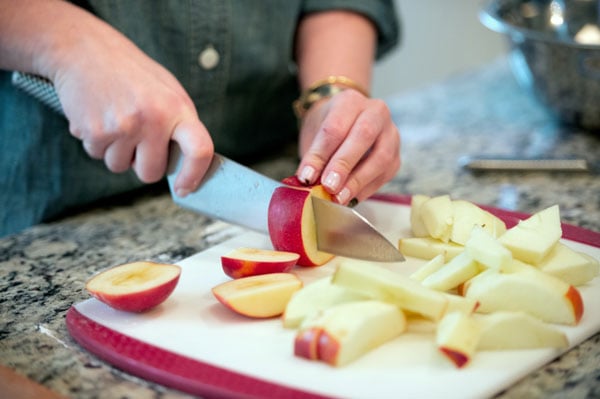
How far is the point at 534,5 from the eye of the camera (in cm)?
196

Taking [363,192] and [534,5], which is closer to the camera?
[363,192]

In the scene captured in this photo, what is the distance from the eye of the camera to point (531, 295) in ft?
3.14

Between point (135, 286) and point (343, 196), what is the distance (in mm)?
357

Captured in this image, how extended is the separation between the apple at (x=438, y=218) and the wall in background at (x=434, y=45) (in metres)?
2.19

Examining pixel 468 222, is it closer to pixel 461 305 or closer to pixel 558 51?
pixel 461 305

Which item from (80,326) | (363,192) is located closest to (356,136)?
(363,192)

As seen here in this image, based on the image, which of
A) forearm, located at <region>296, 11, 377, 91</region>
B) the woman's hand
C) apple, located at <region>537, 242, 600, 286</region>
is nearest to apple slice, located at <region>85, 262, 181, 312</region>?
the woman's hand

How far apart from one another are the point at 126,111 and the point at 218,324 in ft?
1.18

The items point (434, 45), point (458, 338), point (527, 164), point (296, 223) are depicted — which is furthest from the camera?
point (434, 45)

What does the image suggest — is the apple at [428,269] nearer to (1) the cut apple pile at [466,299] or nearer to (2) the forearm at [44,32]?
(1) the cut apple pile at [466,299]

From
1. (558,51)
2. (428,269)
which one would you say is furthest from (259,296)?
(558,51)

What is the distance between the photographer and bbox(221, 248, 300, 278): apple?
3.58 ft

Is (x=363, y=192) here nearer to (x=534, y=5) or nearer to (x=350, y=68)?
(x=350, y=68)

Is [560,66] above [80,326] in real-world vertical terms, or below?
above
